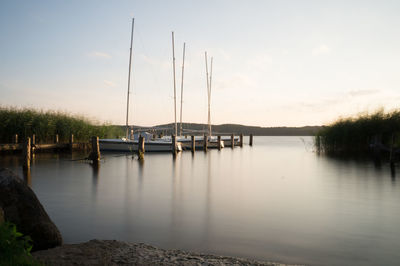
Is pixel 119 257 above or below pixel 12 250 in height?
below

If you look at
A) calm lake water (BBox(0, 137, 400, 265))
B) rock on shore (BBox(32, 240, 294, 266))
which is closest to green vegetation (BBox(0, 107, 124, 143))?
calm lake water (BBox(0, 137, 400, 265))

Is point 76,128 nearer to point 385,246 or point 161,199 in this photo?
point 161,199

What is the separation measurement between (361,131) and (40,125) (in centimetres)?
2699

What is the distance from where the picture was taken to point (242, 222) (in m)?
8.35


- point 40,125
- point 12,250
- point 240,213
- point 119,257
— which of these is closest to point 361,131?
point 240,213

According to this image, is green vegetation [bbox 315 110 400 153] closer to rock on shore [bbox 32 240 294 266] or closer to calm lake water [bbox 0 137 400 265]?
calm lake water [bbox 0 137 400 265]

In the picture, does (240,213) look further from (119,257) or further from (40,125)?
(40,125)

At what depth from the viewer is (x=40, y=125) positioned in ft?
90.0

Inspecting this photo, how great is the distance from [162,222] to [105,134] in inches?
1144

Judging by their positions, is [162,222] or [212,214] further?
[212,214]

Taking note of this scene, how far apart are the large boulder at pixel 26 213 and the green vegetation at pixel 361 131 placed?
90.4ft

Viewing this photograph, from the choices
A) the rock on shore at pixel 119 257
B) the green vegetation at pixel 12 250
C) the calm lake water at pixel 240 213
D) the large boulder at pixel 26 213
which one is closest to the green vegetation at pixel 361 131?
the calm lake water at pixel 240 213

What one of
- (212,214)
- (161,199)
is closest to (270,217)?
(212,214)

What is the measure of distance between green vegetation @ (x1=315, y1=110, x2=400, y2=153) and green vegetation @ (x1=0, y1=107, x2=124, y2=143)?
23.0 m
